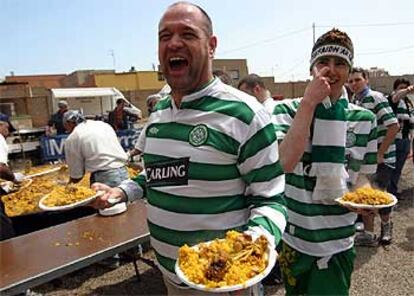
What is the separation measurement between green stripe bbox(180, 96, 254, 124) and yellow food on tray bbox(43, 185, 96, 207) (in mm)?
1021

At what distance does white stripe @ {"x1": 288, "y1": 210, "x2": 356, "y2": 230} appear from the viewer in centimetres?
212

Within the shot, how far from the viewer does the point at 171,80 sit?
165 cm

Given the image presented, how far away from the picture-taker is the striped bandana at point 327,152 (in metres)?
2.08

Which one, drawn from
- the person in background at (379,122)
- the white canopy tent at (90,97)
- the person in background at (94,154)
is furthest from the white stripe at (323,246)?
the white canopy tent at (90,97)

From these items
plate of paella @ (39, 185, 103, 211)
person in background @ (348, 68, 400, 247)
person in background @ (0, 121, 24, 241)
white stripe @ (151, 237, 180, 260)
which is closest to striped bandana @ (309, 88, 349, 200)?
white stripe @ (151, 237, 180, 260)

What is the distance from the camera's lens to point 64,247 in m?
3.15

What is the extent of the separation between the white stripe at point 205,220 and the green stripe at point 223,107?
0.36 m

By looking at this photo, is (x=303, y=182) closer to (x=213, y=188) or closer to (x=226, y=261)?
(x=213, y=188)

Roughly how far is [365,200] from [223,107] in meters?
1.10

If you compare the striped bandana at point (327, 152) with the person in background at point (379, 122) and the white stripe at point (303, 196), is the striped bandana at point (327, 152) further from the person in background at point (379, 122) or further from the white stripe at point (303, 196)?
the person in background at point (379, 122)

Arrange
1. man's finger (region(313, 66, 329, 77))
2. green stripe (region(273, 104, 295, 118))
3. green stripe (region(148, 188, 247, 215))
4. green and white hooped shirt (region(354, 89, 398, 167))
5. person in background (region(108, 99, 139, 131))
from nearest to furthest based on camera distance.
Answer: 1. green stripe (region(148, 188, 247, 215))
2. man's finger (region(313, 66, 329, 77))
3. green stripe (region(273, 104, 295, 118))
4. green and white hooped shirt (region(354, 89, 398, 167))
5. person in background (region(108, 99, 139, 131))

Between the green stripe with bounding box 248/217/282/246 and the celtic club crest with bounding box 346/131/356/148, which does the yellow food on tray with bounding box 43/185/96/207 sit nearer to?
the green stripe with bounding box 248/217/282/246

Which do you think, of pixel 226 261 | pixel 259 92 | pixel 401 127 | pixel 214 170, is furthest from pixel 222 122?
pixel 401 127

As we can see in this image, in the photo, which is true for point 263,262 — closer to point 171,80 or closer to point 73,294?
point 171,80
